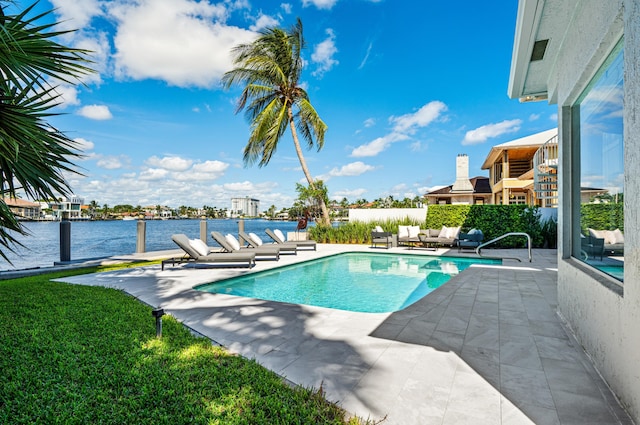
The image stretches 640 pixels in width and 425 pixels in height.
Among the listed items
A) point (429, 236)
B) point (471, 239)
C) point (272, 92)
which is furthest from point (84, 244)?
point (471, 239)

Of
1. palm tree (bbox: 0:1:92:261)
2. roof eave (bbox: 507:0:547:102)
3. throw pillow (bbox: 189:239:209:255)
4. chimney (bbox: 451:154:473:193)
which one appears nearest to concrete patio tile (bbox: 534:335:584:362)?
roof eave (bbox: 507:0:547:102)

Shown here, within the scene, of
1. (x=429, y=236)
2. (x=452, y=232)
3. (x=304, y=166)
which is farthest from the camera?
(x=304, y=166)

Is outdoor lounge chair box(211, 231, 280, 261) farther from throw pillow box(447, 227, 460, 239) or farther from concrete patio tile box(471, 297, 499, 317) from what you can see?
throw pillow box(447, 227, 460, 239)

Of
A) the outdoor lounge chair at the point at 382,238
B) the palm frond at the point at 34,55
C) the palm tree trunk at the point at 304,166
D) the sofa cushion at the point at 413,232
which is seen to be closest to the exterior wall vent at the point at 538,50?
the palm frond at the point at 34,55

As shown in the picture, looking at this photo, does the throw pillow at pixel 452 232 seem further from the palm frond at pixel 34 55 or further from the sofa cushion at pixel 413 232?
the palm frond at pixel 34 55

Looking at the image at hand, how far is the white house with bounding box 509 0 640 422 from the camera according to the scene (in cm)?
208

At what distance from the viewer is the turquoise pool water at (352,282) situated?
6.41 meters

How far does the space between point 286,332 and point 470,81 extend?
20.3m

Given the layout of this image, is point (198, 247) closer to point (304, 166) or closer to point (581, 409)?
point (581, 409)

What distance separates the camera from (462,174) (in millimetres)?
24938

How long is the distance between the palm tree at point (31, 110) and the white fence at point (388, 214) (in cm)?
1439

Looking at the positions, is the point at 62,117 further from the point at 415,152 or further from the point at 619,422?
the point at 415,152

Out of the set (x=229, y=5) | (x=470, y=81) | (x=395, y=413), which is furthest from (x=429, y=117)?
(x=395, y=413)

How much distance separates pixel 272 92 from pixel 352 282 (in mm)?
12069
